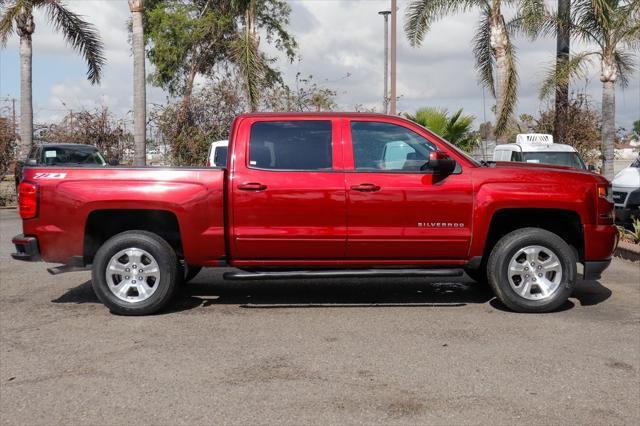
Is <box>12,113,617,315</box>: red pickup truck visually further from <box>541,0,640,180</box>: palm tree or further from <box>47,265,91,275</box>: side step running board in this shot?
<box>541,0,640,180</box>: palm tree

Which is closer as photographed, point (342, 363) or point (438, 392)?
point (438, 392)

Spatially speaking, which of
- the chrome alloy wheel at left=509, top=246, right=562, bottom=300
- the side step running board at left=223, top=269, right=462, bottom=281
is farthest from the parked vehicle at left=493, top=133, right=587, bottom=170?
the side step running board at left=223, top=269, right=462, bottom=281

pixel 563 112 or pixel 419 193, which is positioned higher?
pixel 563 112

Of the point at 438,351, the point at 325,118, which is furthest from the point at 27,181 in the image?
the point at 438,351

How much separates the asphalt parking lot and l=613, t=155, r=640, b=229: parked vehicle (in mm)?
5767

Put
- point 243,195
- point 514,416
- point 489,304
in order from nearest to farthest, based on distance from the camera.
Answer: point 514,416
point 243,195
point 489,304

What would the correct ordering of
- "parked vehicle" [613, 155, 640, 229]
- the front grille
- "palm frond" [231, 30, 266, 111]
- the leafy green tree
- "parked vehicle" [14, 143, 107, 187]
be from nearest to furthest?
"parked vehicle" [613, 155, 640, 229] < the front grille < "parked vehicle" [14, 143, 107, 187] < "palm frond" [231, 30, 266, 111] < the leafy green tree

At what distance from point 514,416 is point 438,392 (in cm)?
57

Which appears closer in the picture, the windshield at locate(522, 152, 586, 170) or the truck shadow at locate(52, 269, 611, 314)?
the truck shadow at locate(52, 269, 611, 314)

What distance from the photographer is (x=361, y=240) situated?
6484 millimetres

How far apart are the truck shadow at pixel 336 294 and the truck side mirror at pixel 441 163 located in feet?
4.78

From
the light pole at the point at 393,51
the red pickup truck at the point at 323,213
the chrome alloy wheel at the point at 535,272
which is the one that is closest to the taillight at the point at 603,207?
the red pickup truck at the point at 323,213

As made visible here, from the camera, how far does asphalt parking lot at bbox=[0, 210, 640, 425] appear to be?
4230 mm

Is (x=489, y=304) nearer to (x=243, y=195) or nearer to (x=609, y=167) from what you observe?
(x=243, y=195)
